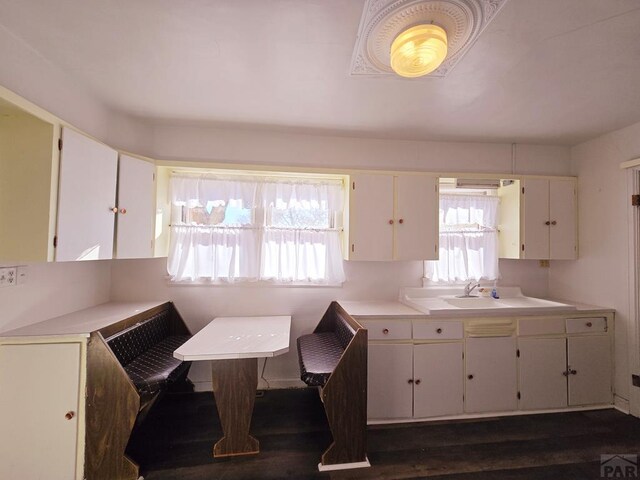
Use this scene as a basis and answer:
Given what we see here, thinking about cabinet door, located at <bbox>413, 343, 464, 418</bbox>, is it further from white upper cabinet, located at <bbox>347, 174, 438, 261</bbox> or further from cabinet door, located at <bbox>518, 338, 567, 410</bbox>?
white upper cabinet, located at <bbox>347, 174, 438, 261</bbox>

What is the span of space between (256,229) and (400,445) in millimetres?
2085

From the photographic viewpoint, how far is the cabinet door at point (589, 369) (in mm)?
2225

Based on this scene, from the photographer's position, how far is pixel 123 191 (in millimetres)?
1991

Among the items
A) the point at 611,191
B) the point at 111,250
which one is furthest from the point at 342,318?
the point at 611,191

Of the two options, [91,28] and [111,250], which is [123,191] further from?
[91,28]

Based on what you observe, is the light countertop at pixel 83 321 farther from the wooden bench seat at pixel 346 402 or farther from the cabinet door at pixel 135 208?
the wooden bench seat at pixel 346 402

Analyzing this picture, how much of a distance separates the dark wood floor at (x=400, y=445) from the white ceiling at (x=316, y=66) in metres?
2.51

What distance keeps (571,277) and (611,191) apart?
0.90m

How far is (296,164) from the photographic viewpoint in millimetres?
2523

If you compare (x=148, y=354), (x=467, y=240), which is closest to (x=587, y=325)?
(x=467, y=240)

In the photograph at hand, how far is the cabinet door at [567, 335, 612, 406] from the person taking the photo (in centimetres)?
222

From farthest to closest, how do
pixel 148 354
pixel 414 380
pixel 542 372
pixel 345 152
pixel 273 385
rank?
pixel 345 152, pixel 273 385, pixel 542 372, pixel 414 380, pixel 148 354

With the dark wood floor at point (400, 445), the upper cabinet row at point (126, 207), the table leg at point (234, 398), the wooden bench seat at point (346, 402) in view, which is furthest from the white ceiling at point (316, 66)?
the dark wood floor at point (400, 445)

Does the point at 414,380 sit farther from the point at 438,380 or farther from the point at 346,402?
the point at 346,402
